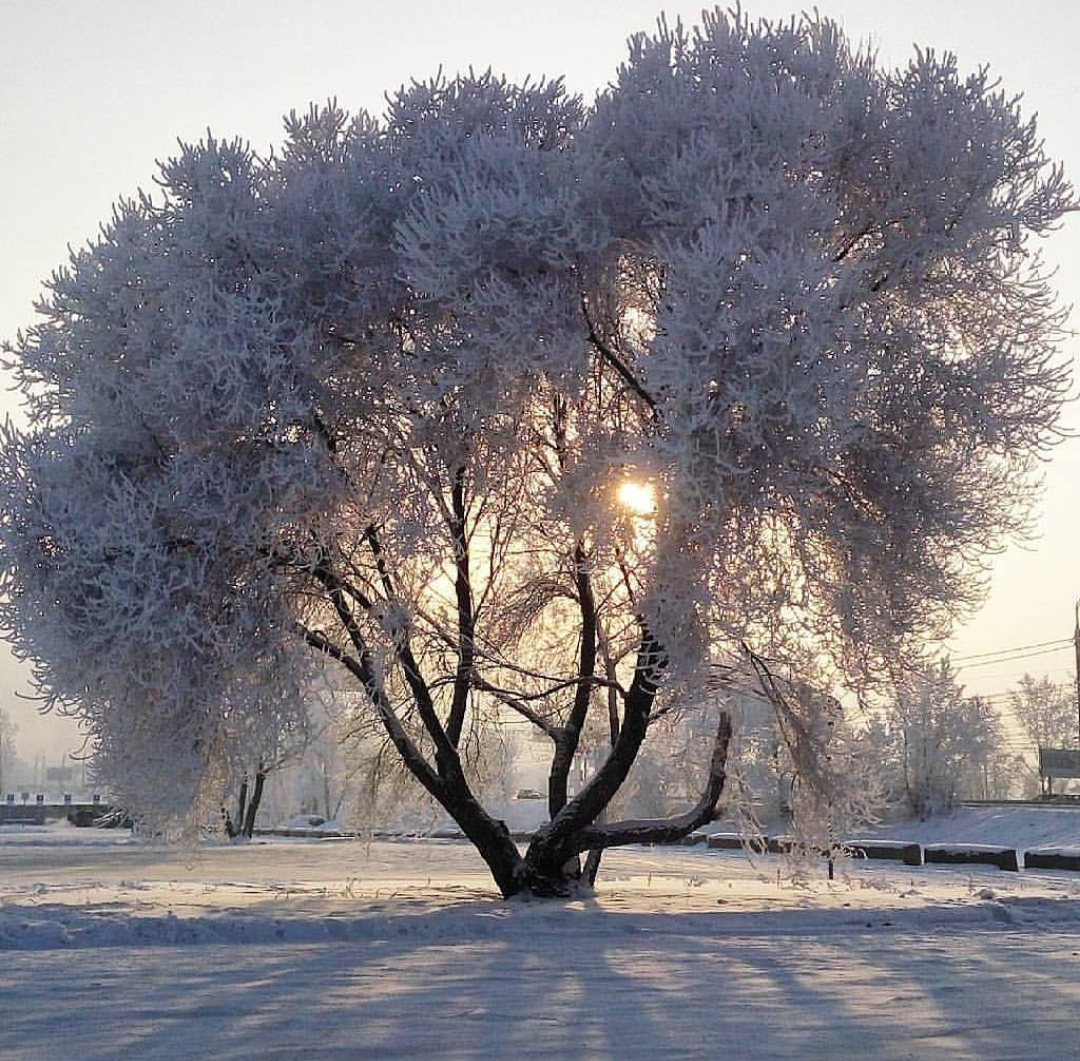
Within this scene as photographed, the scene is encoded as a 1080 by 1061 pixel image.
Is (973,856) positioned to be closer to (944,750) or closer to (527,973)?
(527,973)

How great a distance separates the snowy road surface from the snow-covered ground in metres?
0.03

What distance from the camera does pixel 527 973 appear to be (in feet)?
36.0

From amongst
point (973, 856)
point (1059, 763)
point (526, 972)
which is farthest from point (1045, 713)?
point (526, 972)

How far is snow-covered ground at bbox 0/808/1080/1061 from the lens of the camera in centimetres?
768

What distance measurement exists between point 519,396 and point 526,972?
23.8ft

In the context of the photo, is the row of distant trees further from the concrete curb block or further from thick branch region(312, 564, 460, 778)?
the concrete curb block

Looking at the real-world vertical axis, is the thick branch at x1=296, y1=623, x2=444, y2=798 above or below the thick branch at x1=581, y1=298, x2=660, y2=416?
below

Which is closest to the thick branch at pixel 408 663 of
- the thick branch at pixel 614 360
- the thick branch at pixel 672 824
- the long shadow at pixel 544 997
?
the thick branch at pixel 672 824

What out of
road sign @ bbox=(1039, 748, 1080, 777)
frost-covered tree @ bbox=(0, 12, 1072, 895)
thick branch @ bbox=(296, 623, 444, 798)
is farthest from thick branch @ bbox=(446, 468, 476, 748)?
road sign @ bbox=(1039, 748, 1080, 777)

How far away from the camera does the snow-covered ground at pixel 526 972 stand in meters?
7.68

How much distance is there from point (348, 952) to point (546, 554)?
27.6ft

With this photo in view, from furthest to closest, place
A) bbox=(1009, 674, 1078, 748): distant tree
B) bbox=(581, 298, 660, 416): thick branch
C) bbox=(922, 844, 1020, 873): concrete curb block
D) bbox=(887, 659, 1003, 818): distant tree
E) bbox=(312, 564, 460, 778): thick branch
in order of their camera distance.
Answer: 1. bbox=(1009, 674, 1078, 748): distant tree
2. bbox=(887, 659, 1003, 818): distant tree
3. bbox=(922, 844, 1020, 873): concrete curb block
4. bbox=(312, 564, 460, 778): thick branch
5. bbox=(581, 298, 660, 416): thick branch

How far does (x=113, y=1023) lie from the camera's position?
823 cm

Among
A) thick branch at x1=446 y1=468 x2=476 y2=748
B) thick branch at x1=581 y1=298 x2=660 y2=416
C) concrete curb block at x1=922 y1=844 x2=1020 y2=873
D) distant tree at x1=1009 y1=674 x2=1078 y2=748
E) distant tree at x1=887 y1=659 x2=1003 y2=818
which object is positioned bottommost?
concrete curb block at x1=922 y1=844 x2=1020 y2=873
